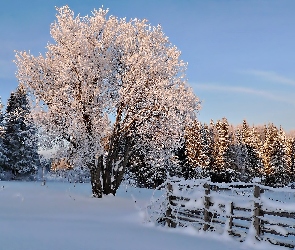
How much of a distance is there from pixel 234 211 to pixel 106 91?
1203cm

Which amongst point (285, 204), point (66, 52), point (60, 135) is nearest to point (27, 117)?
point (60, 135)

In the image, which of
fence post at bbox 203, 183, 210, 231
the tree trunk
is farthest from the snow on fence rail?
the tree trunk

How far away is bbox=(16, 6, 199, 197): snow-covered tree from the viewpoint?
67.9 feet

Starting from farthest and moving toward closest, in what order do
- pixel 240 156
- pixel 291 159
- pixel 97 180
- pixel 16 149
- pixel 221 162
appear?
pixel 240 156, pixel 291 159, pixel 221 162, pixel 16 149, pixel 97 180

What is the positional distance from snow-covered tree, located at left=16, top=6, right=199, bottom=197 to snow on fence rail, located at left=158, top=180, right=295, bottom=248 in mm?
7761

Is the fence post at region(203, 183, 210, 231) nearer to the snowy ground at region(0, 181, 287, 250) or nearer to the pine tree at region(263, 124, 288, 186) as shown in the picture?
the snowy ground at region(0, 181, 287, 250)

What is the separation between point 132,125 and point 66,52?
5.85m

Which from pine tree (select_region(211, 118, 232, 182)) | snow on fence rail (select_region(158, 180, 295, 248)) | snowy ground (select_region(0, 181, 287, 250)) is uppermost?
pine tree (select_region(211, 118, 232, 182))

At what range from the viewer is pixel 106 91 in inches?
843

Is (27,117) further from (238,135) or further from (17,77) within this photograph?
(238,135)

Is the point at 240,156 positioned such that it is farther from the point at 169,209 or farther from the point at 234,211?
the point at 234,211

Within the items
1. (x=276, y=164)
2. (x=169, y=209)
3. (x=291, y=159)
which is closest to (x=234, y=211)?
(x=169, y=209)

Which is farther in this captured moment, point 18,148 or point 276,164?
→ point 276,164

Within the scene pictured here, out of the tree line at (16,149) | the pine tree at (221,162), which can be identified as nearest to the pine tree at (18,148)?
A: the tree line at (16,149)
